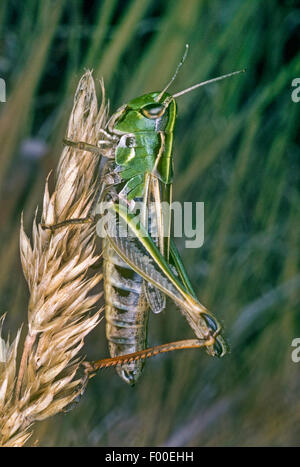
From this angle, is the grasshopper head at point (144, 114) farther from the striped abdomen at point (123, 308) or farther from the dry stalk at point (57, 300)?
the striped abdomen at point (123, 308)

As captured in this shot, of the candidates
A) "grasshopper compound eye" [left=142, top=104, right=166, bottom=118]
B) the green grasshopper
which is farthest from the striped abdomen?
"grasshopper compound eye" [left=142, top=104, right=166, bottom=118]

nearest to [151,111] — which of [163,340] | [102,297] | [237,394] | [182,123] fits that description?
[182,123]

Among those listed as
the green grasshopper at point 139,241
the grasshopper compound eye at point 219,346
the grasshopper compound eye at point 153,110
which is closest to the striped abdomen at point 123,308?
the green grasshopper at point 139,241

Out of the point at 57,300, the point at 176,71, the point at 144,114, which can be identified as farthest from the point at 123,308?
the point at 176,71

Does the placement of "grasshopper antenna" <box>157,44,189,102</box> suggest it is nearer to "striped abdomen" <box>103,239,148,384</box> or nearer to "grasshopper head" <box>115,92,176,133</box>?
"grasshopper head" <box>115,92,176,133</box>

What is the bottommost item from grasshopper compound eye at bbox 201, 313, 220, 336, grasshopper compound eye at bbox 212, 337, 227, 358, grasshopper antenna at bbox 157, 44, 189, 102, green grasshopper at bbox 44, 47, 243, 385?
grasshopper compound eye at bbox 212, 337, 227, 358

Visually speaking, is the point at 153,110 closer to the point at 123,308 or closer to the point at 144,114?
the point at 144,114
